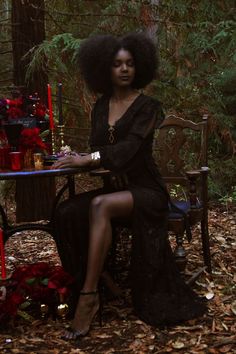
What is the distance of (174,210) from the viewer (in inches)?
162

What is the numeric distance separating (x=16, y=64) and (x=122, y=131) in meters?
3.16

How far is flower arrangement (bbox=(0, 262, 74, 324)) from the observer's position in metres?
3.65

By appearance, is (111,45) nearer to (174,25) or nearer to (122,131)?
(122,131)

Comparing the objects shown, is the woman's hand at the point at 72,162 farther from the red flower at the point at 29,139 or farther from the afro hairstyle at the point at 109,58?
the afro hairstyle at the point at 109,58

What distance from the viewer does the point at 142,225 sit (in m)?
3.69

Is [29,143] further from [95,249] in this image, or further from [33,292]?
[33,292]

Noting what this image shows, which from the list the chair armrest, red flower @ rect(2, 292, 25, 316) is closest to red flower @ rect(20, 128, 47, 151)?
red flower @ rect(2, 292, 25, 316)

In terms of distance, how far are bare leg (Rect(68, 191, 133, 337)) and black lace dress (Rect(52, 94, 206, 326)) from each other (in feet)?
0.63

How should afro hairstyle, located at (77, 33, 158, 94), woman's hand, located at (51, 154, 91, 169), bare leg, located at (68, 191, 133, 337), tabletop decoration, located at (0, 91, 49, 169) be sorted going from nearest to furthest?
1. bare leg, located at (68, 191, 133, 337)
2. woman's hand, located at (51, 154, 91, 169)
3. tabletop decoration, located at (0, 91, 49, 169)
4. afro hairstyle, located at (77, 33, 158, 94)

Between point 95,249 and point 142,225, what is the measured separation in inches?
14.5

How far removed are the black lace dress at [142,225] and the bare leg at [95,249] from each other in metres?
0.19

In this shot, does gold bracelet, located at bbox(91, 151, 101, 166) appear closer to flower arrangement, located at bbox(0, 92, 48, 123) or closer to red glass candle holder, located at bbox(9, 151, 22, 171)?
red glass candle holder, located at bbox(9, 151, 22, 171)

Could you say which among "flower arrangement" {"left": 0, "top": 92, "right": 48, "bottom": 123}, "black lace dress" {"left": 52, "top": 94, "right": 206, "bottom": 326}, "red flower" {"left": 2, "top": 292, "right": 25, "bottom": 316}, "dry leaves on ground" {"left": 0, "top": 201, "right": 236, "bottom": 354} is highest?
"flower arrangement" {"left": 0, "top": 92, "right": 48, "bottom": 123}

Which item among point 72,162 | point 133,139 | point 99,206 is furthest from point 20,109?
point 99,206
